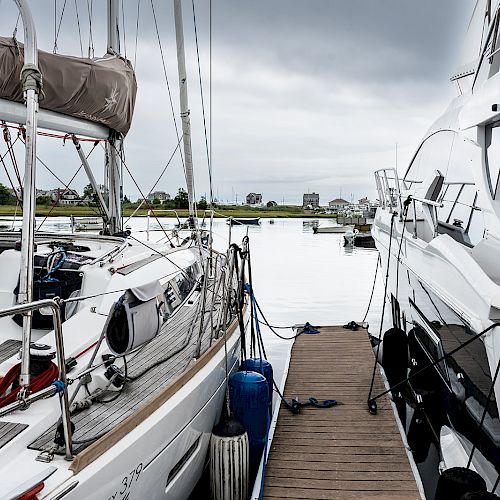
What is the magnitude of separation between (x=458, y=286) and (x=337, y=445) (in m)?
2.09

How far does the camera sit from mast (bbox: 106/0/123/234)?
775 centimetres

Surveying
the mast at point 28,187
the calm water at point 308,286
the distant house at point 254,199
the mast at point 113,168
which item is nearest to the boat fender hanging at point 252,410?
the calm water at point 308,286

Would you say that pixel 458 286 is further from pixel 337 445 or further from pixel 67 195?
pixel 67 195

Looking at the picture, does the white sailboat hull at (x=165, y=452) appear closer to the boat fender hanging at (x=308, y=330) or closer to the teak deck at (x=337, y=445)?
the teak deck at (x=337, y=445)

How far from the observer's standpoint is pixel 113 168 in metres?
7.76

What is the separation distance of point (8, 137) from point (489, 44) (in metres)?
5.30

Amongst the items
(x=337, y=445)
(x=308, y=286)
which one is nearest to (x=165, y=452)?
(x=337, y=445)

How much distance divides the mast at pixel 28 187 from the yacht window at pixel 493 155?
3.71 meters

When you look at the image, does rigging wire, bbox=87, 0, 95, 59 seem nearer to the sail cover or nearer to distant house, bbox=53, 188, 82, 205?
the sail cover

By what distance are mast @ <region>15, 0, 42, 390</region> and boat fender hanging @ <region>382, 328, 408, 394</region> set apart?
210 inches

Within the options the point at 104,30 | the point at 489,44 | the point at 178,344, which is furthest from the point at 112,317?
the point at 104,30

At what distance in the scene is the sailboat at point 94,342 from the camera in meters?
2.92

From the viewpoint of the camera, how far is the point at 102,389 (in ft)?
12.6

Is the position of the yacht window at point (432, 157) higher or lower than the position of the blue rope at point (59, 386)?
higher
